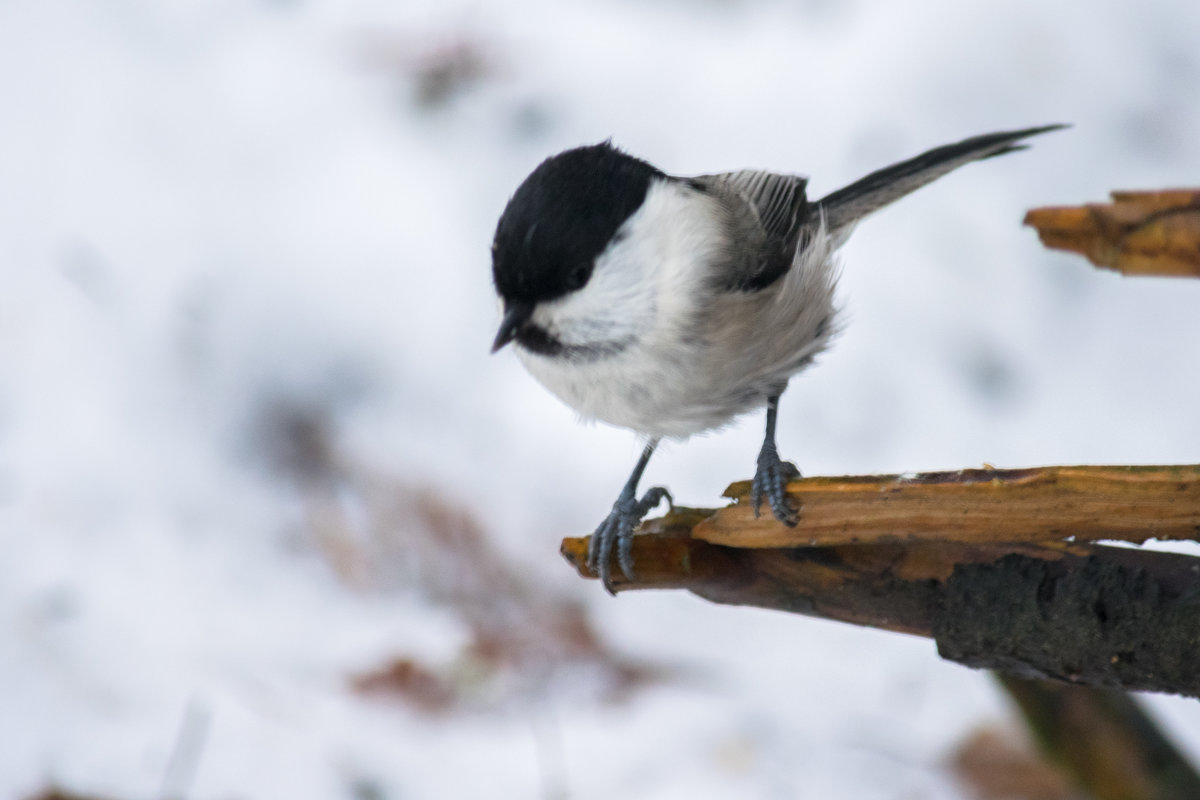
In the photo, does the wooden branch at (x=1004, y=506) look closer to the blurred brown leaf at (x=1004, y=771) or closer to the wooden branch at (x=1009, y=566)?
the wooden branch at (x=1009, y=566)

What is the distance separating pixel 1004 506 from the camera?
97cm

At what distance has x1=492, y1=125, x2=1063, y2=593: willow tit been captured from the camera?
1.17m

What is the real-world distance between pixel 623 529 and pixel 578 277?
39 cm

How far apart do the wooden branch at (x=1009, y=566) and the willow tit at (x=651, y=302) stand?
3.2 inches

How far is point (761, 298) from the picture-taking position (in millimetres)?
1407

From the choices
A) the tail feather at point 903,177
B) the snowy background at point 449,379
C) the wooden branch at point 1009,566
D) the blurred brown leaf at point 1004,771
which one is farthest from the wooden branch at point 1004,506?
the blurred brown leaf at point 1004,771

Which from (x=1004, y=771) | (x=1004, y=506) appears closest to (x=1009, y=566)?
(x=1004, y=506)

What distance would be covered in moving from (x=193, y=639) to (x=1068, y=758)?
1.50m

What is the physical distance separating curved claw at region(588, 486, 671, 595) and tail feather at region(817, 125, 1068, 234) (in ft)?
1.70

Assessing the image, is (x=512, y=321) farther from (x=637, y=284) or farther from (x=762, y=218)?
(x=762, y=218)

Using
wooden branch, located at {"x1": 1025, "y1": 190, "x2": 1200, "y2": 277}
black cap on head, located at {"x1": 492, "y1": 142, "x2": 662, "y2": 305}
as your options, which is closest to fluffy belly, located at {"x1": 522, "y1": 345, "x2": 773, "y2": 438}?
black cap on head, located at {"x1": 492, "y1": 142, "x2": 662, "y2": 305}

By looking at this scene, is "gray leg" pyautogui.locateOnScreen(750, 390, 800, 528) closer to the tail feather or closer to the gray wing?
the gray wing

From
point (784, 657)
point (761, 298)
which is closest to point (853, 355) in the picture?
point (784, 657)

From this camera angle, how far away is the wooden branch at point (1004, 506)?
0.91m
